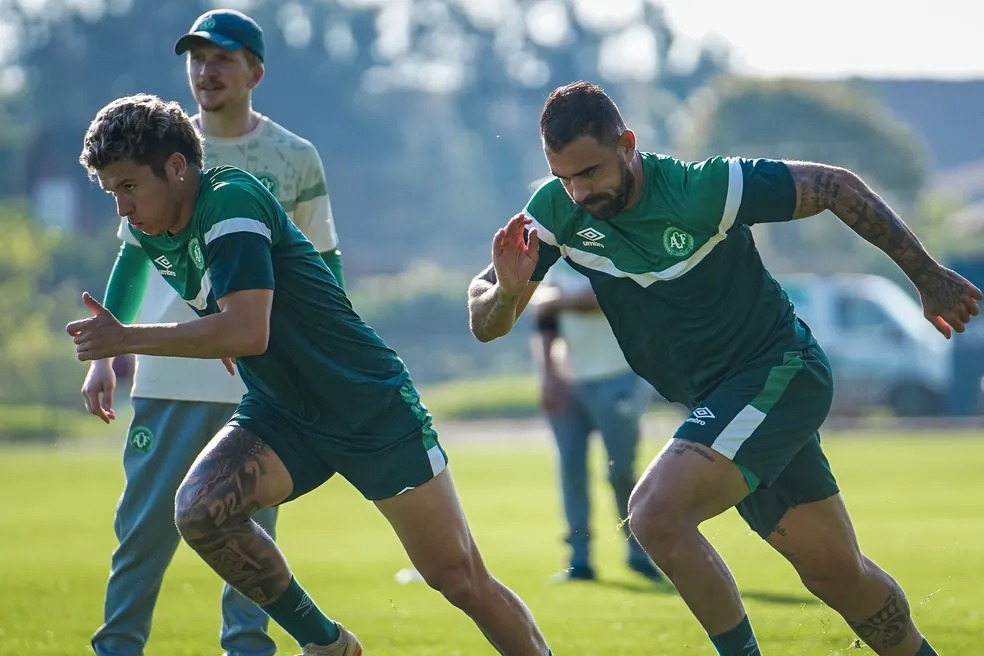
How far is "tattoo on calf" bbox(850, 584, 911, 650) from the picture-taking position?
6.05 metres

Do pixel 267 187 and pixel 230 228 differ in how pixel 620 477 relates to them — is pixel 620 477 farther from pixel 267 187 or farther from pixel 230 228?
pixel 230 228

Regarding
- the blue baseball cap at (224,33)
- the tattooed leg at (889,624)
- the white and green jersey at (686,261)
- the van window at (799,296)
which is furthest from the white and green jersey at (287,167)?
the van window at (799,296)

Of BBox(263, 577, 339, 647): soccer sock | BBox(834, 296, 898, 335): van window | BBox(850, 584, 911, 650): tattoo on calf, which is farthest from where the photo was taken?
BBox(834, 296, 898, 335): van window

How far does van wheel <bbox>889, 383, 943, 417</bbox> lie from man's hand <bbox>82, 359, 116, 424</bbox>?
96.2ft

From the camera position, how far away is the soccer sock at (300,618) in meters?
5.94

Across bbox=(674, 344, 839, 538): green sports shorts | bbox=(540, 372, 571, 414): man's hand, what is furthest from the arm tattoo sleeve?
bbox=(540, 372, 571, 414): man's hand

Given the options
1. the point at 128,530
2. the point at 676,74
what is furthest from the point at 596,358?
the point at 676,74

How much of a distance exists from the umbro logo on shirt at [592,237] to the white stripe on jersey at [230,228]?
3.91 ft

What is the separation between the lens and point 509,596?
5.87 metres

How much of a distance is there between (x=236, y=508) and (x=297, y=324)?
2.26 ft

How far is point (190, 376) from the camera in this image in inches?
280

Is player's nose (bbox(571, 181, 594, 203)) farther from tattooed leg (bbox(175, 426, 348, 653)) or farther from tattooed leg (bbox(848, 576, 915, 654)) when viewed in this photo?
tattooed leg (bbox(848, 576, 915, 654))

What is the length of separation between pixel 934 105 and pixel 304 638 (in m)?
70.9

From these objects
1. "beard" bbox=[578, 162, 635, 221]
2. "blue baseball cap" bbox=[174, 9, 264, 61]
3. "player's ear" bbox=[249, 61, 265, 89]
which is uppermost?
"blue baseball cap" bbox=[174, 9, 264, 61]
